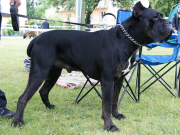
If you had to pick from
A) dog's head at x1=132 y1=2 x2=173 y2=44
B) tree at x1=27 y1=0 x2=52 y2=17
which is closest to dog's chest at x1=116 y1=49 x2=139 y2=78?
dog's head at x1=132 y1=2 x2=173 y2=44

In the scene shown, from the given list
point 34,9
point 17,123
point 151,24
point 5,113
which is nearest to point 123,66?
point 151,24

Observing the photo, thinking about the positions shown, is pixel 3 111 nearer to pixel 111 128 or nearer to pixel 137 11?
pixel 111 128

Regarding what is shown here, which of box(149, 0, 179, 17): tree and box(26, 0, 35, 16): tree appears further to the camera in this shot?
box(26, 0, 35, 16): tree

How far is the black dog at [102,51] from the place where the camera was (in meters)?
2.45

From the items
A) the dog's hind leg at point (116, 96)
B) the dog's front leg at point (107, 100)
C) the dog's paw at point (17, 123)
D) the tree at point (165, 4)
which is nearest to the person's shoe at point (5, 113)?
the dog's paw at point (17, 123)

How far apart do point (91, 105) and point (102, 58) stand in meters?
1.36

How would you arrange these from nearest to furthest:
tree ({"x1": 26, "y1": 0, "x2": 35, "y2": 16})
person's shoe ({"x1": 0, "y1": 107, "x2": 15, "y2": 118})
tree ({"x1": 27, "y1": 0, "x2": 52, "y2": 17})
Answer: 1. person's shoe ({"x1": 0, "y1": 107, "x2": 15, "y2": 118})
2. tree ({"x1": 27, "y1": 0, "x2": 52, "y2": 17})
3. tree ({"x1": 26, "y1": 0, "x2": 35, "y2": 16})

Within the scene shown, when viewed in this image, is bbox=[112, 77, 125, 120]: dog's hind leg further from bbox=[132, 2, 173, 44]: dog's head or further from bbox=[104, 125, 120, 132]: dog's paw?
bbox=[132, 2, 173, 44]: dog's head

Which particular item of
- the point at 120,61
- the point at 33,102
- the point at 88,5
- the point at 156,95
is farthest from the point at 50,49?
the point at 88,5

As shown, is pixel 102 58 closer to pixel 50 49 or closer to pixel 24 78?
pixel 50 49

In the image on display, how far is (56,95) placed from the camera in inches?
166

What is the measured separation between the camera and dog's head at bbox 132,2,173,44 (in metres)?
2.38

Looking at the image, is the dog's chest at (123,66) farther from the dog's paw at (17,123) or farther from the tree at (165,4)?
the tree at (165,4)

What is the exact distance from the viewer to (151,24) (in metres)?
2.43
